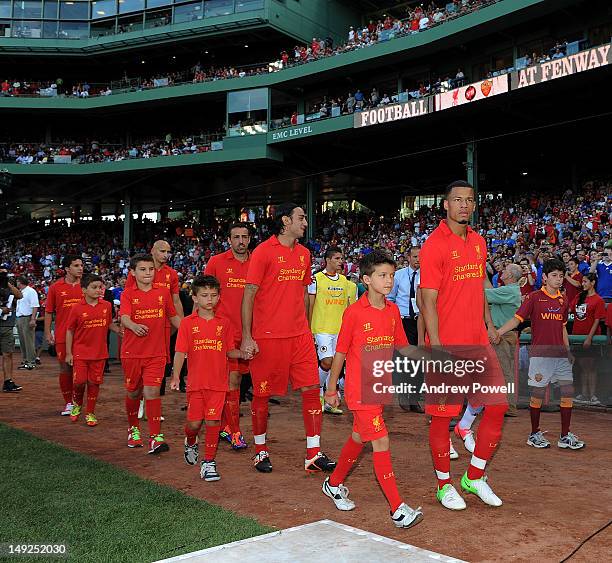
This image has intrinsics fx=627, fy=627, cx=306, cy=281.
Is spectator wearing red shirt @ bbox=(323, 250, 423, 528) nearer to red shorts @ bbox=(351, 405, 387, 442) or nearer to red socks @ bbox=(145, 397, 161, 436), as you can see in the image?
red shorts @ bbox=(351, 405, 387, 442)

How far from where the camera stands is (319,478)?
209 inches

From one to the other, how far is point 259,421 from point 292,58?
31.2 m

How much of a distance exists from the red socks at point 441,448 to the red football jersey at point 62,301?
596 centimetres

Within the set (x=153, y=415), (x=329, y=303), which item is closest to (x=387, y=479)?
(x=153, y=415)

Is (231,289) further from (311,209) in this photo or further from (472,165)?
(311,209)

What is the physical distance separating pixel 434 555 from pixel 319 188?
108ft

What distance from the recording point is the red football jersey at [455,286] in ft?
15.2

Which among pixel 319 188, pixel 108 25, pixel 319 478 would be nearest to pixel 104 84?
pixel 108 25

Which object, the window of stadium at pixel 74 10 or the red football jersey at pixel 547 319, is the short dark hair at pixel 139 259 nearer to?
the red football jersey at pixel 547 319

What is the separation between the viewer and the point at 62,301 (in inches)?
351

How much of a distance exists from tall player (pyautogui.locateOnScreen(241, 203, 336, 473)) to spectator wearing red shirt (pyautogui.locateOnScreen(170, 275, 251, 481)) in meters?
0.28

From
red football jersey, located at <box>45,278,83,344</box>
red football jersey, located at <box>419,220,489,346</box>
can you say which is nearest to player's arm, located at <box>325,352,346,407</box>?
red football jersey, located at <box>419,220,489,346</box>

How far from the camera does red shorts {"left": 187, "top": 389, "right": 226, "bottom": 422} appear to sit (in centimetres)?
558

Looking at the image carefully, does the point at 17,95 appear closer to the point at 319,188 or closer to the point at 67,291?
the point at 319,188
